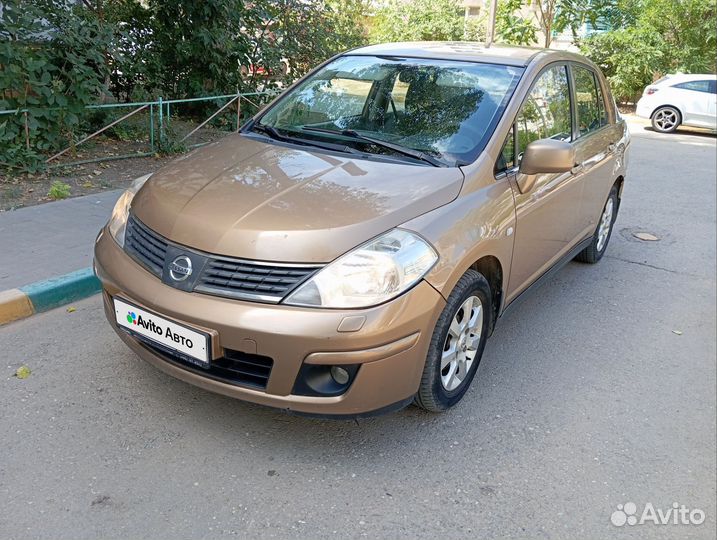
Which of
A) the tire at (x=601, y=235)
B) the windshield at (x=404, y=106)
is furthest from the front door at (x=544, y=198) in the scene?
the tire at (x=601, y=235)

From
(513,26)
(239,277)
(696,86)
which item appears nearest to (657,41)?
(696,86)

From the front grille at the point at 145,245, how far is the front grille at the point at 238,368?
1.15 ft

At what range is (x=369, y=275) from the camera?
98.0 inches

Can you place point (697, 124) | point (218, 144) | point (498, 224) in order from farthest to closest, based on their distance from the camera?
point (697, 124) → point (218, 144) → point (498, 224)

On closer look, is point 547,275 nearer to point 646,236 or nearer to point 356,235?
point 356,235

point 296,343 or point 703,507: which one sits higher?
point 296,343

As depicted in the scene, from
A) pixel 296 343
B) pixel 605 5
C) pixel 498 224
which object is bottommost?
pixel 296 343

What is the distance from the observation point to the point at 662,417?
10.7ft

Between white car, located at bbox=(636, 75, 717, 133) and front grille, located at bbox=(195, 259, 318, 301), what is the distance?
14685mm

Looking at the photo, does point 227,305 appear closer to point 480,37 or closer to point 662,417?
point 662,417

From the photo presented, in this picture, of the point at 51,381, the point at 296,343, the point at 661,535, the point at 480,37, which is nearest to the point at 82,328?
the point at 51,381

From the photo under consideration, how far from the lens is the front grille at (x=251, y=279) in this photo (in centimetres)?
245

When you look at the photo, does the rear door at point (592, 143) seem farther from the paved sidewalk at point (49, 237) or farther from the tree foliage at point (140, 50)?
the tree foliage at point (140, 50)

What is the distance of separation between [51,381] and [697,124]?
15.2 metres
